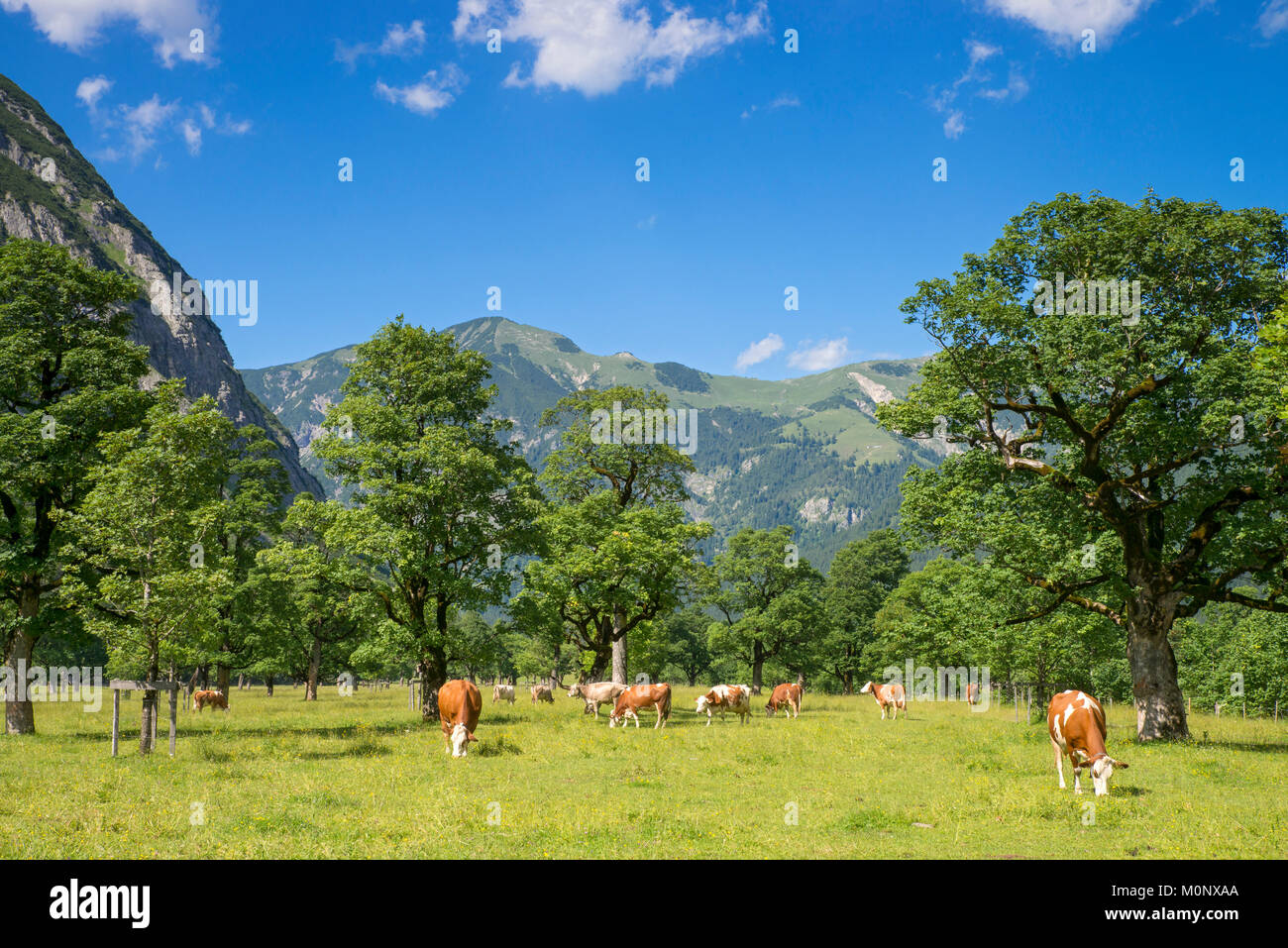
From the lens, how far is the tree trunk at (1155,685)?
84.8 ft

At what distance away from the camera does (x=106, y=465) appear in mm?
24359

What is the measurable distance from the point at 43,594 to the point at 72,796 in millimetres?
20394

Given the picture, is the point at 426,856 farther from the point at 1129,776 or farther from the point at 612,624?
the point at 612,624

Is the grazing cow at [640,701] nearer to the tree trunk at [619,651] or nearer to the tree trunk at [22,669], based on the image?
the tree trunk at [619,651]

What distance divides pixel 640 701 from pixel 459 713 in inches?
447

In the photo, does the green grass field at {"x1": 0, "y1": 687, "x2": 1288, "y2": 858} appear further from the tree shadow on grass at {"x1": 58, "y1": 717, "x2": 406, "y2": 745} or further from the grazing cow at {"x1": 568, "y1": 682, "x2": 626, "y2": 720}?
the grazing cow at {"x1": 568, "y1": 682, "x2": 626, "y2": 720}

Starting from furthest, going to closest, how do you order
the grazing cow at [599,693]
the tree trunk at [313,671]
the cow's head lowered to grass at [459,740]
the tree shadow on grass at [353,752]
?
1. the tree trunk at [313,671]
2. the grazing cow at [599,693]
3. the tree shadow on grass at [353,752]
4. the cow's head lowered to grass at [459,740]

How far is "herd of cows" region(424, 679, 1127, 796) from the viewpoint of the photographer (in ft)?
55.2

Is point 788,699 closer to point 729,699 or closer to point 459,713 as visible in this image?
point 729,699

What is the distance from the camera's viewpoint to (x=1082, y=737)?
55.5ft

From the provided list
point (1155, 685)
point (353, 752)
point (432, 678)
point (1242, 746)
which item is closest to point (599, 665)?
point (432, 678)

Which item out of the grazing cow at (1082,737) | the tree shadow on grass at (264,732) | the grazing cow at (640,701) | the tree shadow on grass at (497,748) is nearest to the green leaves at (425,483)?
the tree shadow on grass at (264,732)

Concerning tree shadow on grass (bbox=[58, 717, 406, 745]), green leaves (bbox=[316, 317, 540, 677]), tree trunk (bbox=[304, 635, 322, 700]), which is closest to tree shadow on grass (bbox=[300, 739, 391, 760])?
tree shadow on grass (bbox=[58, 717, 406, 745])

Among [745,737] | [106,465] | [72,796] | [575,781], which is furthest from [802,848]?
[106,465]
